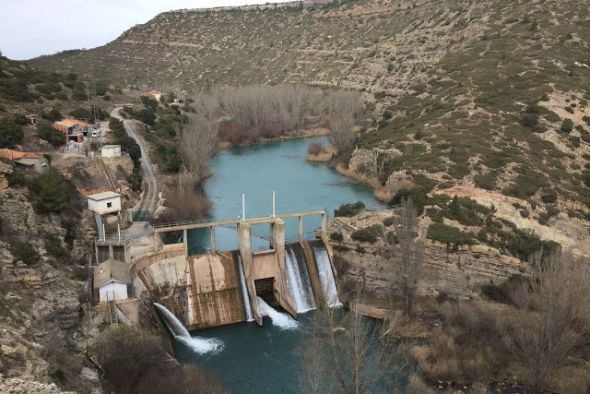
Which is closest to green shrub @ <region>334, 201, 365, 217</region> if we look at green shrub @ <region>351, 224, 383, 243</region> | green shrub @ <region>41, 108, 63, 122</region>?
green shrub @ <region>351, 224, 383, 243</region>

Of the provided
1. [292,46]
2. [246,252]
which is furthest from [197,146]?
[292,46]

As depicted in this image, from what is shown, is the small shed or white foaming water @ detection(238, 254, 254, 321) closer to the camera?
the small shed

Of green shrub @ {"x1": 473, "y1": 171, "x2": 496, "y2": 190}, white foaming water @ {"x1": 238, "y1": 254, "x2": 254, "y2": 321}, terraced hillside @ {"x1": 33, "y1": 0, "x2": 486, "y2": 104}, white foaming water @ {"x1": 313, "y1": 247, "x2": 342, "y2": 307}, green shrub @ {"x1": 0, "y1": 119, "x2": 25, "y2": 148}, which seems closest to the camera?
white foaming water @ {"x1": 238, "y1": 254, "x2": 254, "y2": 321}

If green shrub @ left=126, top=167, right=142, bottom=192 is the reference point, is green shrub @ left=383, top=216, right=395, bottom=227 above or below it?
below

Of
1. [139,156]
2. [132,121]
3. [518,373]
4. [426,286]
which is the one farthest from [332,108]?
[518,373]

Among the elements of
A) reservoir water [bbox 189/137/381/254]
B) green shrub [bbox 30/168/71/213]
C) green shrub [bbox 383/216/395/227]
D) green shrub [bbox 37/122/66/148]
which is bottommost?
reservoir water [bbox 189/137/381/254]

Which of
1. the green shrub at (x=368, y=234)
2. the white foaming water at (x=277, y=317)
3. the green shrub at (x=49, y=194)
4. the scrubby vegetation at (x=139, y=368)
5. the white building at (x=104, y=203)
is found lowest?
the white foaming water at (x=277, y=317)

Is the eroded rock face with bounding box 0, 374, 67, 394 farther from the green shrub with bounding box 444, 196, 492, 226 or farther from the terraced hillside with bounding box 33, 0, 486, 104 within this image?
the terraced hillside with bounding box 33, 0, 486, 104

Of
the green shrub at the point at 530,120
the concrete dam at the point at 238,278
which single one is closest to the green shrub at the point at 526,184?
the green shrub at the point at 530,120

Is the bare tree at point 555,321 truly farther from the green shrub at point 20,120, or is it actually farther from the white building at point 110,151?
the green shrub at point 20,120
